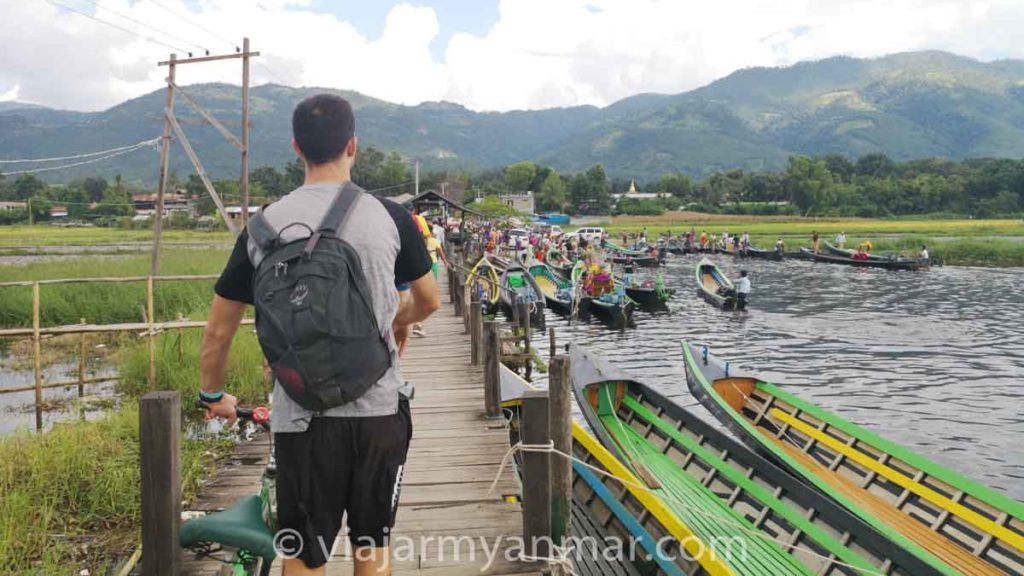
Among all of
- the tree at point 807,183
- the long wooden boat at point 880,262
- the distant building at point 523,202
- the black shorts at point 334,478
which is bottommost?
the long wooden boat at point 880,262

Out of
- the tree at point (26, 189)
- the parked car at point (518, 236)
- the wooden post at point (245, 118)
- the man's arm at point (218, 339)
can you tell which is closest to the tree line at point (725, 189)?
the tree at point (26, 189)

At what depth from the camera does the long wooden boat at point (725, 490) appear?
467cm

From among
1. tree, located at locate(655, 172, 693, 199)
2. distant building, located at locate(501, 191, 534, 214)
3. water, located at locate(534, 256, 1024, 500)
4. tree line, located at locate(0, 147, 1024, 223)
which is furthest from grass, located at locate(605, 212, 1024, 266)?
tree, located at locate(655, 172, 693, 199)

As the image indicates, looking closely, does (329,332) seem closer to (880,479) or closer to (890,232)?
(880,479)

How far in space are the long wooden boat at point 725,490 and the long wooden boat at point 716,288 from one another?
654 inches

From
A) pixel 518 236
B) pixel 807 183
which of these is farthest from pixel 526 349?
pixel 807 183

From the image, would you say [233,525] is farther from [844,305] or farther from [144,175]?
[144,175]

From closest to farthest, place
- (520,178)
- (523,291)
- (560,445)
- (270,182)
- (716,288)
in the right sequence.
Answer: (560,445), (523,291), (716,288), (270,182), (520,178)

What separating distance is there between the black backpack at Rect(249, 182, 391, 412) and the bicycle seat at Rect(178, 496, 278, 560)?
0.66 meters

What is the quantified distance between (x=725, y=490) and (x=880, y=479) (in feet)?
5.11

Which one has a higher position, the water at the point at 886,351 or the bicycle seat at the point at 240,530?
the bicycle seat at the point at 240,530

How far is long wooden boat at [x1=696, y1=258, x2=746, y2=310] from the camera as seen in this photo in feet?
79.3

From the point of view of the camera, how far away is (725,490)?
20.6 feet

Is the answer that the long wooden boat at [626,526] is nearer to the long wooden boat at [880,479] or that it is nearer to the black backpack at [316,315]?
the long wooden boat at [880,479]
